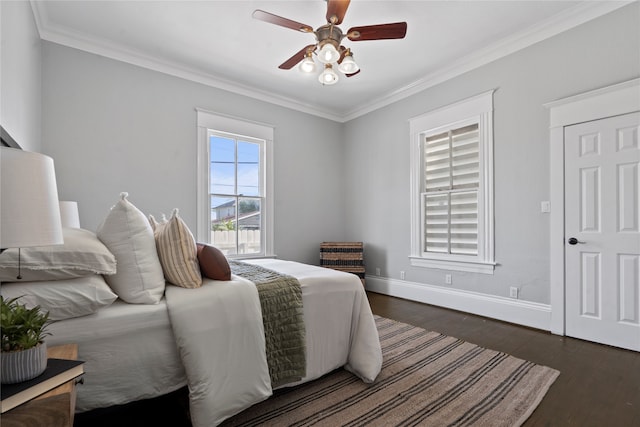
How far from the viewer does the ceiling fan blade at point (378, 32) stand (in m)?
2.27

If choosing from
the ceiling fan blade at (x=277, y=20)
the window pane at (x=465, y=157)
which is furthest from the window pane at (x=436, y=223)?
the ceiling fan blade at (x=277, y=20)

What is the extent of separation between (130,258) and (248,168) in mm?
2893

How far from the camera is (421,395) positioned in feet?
6.07

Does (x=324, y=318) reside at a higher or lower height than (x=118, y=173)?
lower

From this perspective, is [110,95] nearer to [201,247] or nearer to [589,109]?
[201,247]

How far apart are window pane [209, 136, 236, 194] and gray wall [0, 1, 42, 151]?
5.45ft

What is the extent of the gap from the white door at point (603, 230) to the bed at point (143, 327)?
2.63 metres

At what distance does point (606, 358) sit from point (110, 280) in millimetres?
3438

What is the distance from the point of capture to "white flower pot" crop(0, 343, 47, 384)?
0.84 metres

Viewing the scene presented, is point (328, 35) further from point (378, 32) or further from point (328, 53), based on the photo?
point (378, 32)

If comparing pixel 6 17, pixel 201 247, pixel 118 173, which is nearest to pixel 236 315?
pixel 201 247

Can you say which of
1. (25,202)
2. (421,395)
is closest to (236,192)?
(421,395)

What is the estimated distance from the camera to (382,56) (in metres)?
3.46

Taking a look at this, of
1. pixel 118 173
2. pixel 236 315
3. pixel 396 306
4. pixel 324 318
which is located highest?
pixel 118 173
